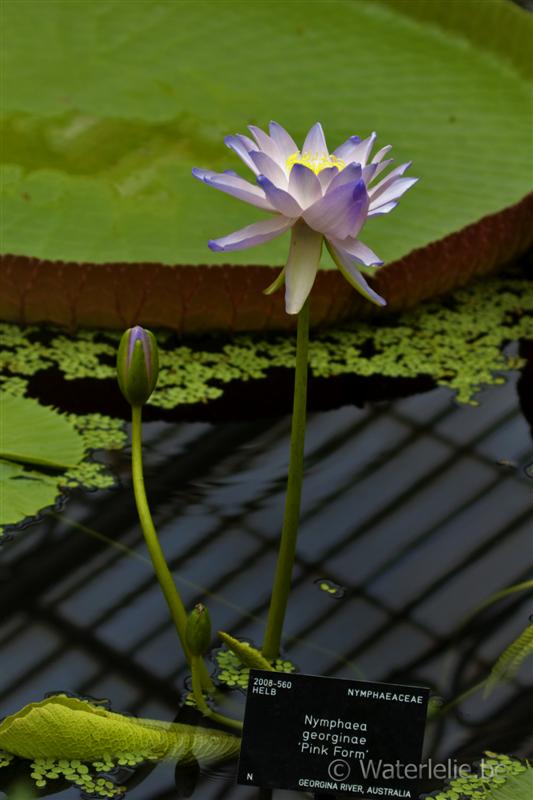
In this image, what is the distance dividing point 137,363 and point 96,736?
39 cm

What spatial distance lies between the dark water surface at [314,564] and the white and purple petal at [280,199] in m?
0.58

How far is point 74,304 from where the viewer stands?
192cm

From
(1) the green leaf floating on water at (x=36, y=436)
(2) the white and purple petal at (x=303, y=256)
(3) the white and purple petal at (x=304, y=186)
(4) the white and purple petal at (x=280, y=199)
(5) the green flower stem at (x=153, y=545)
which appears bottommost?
(1) the green leaf floating on water at (x=36, y=436)

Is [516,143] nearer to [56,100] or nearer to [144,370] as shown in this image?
[56,100]

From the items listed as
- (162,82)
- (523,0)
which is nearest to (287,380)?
(162,82)

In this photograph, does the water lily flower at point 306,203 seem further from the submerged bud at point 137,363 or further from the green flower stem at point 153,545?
the green flower stem at point 153,545

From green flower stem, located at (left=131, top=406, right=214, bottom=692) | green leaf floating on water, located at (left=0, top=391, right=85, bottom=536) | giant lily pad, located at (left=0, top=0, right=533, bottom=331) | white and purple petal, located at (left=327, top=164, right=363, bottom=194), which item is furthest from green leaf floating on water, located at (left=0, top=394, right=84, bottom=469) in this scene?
white and purple petal, located at (left=327, top=164, right=363, bottom=194)

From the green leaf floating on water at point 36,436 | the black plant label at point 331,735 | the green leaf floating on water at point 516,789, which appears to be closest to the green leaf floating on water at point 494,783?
the green leaf floating on water at point 516,789

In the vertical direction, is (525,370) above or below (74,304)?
above

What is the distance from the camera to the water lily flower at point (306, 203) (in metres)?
1.02

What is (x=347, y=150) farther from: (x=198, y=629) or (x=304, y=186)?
(x=198, y=629)

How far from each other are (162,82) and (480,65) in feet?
2.31

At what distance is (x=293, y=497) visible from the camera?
120cm

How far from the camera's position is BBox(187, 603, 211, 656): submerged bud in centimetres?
118
